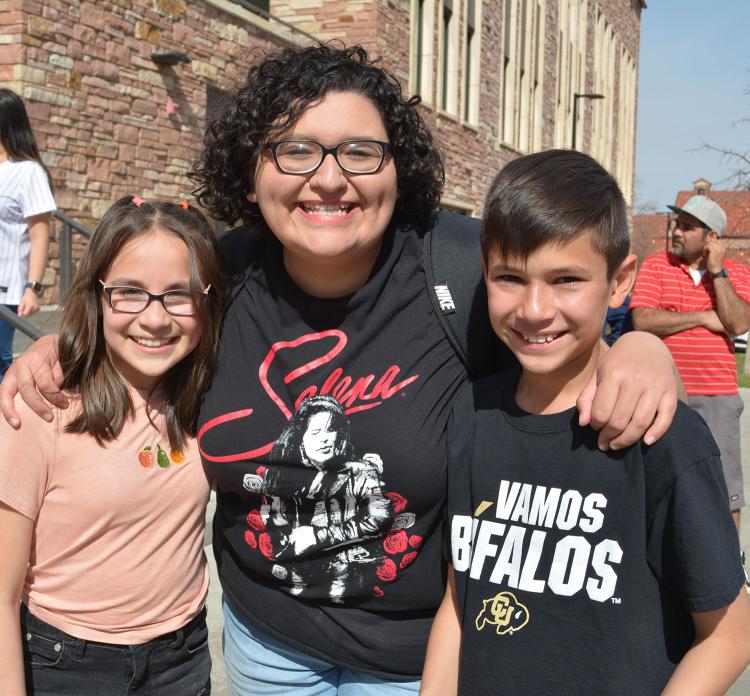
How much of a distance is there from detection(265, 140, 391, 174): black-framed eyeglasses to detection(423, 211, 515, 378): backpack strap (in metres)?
0.26

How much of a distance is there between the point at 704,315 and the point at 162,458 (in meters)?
3.48

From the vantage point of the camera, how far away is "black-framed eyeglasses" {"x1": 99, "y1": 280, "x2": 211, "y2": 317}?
76.9 inches

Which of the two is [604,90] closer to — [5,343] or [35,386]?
[5,343]

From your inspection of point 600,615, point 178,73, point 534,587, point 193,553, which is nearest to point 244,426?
point 193,553

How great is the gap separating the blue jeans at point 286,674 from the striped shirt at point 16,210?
10.5ft

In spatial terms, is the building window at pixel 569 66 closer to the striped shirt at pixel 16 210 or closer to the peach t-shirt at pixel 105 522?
the striped shirt at pixel 16 210

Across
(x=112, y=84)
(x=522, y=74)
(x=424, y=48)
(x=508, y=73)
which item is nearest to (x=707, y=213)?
(x=112, y=84)

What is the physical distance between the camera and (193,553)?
6.58ft

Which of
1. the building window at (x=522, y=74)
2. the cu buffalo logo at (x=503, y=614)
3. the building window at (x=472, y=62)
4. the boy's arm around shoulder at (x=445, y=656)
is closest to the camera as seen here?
the cu buffalo logo at (x=503, y=614)

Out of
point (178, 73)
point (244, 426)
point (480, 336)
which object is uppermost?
point (178, 73)

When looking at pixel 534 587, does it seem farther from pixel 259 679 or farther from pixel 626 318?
pixel 626 318

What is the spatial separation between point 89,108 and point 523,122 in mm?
14782

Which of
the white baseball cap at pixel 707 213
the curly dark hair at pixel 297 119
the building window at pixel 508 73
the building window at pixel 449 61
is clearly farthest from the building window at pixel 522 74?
the curly dark hair at pixel 297 119

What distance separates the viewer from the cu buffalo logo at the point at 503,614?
1461 mm
